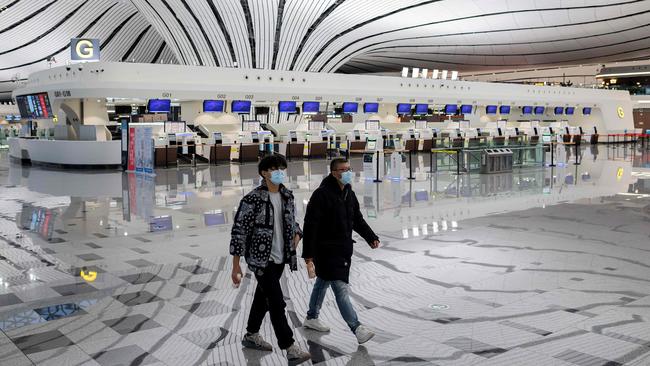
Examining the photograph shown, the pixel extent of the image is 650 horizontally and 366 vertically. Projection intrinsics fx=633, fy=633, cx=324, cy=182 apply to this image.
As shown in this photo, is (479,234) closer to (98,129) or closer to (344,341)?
(344,341)

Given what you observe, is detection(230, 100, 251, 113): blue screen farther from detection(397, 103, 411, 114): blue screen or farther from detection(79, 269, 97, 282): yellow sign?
detection(79, 269, 97, 282): yellow sign

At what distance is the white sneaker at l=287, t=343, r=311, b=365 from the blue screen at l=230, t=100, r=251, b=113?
21605 mm

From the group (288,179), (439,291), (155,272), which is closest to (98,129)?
(288,179)

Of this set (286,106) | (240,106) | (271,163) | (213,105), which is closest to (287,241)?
(271,163)

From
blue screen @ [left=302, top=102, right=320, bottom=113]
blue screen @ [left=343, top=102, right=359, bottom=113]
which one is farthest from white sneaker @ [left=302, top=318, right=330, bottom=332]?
blue screen @ [left=343, top=102, right=359, bottom=113]

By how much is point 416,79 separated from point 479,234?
943 inches

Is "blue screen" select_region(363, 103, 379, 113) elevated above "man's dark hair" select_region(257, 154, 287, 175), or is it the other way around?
"blue screen" select_region(363, 103, 379, 113)

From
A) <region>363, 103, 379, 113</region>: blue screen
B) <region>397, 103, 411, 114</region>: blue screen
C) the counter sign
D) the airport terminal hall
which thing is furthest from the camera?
<region>397, 103, 411, 114</region>: blue screen

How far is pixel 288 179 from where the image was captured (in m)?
16.9

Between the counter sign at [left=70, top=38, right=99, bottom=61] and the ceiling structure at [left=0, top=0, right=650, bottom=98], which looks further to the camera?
the ceiling structure at [left=0, top=0, right=650, bottom=98]

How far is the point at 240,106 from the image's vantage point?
82.5 ft

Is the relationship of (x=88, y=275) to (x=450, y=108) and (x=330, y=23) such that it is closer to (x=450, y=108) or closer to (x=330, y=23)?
(x=450, y=108)

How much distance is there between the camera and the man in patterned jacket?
13.0 feet

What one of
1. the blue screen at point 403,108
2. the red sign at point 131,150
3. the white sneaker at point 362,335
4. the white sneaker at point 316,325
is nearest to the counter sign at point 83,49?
the red sign at point 131,150
